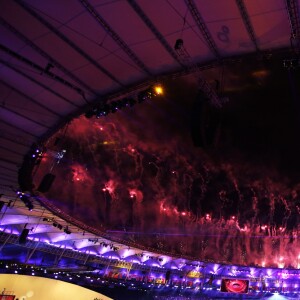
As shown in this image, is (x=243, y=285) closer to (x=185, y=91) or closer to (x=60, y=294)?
(x=60, y=294)

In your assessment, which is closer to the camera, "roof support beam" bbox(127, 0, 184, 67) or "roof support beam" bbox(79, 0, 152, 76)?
"roof support beam" bbox(127, 0, 184, 67)

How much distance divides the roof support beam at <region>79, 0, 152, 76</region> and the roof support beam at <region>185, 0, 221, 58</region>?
7.81 ft

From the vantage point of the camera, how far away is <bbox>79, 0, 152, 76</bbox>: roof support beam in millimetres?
8595

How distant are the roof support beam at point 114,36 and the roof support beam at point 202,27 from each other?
2382 millimetres

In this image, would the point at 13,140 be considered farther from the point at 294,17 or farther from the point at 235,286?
the point at 235,286

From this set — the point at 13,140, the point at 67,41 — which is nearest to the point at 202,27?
the point at 67,41

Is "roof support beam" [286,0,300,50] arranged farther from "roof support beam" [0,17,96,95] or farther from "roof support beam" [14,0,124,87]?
"roof support beam" [0,17,96,95]

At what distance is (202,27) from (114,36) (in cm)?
265

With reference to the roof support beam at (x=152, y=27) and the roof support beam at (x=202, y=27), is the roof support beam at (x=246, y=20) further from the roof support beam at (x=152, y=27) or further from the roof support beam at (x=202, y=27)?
the roof support beam at (x=152, y=27)

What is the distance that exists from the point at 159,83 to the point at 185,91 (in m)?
3.45

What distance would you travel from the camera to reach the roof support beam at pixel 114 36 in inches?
338

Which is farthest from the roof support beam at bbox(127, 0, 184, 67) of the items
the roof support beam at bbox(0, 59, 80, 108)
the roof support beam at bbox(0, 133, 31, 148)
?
the roof support beam at bbox(0, 133, 31, 148)

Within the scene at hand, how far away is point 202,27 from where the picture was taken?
8805mm

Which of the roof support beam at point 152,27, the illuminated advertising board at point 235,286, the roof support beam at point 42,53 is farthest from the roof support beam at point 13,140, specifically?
Answer: the illuminated advertising board at point 235,286
